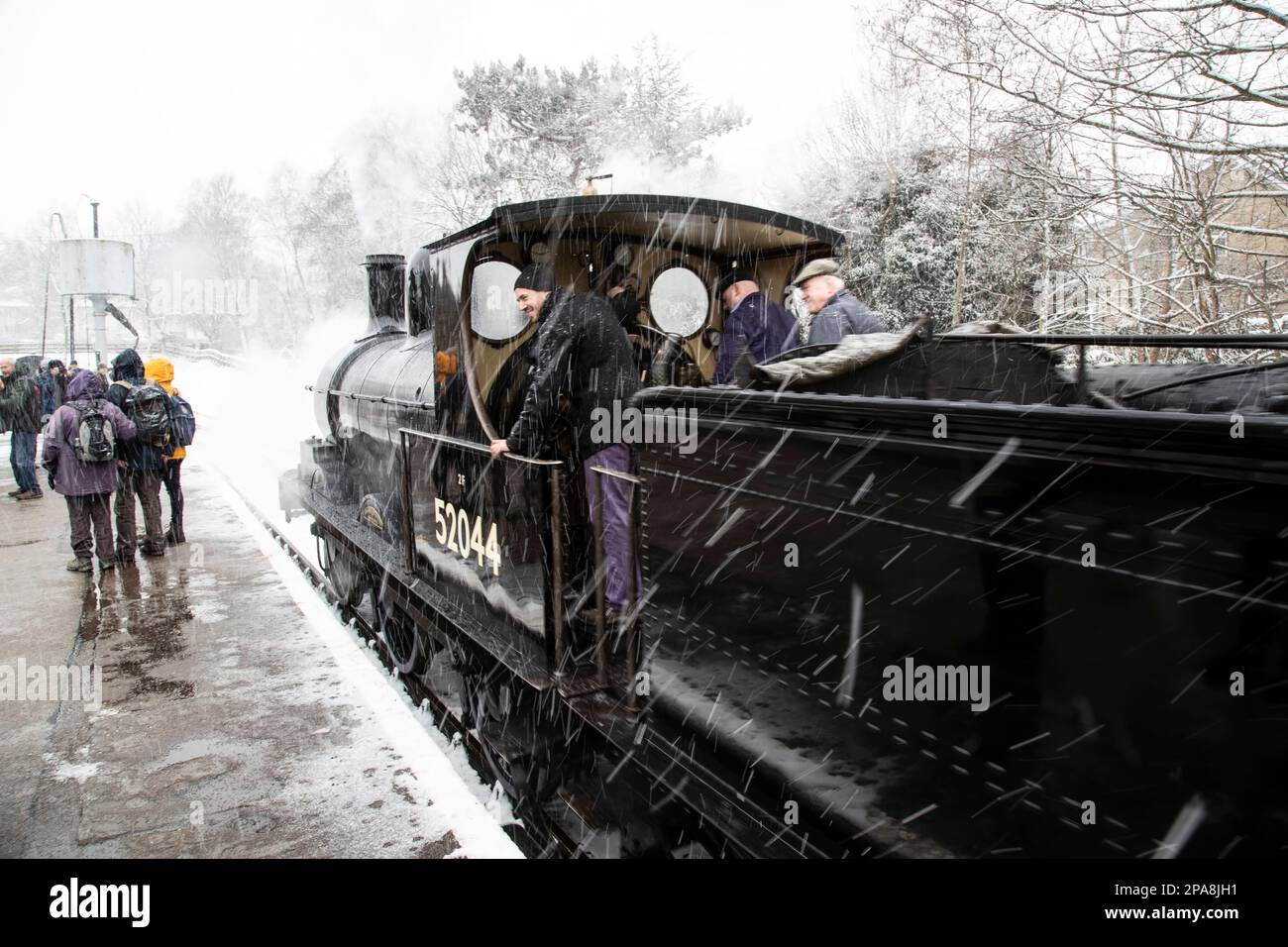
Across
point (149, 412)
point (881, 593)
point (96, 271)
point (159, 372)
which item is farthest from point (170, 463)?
point (881, 593)

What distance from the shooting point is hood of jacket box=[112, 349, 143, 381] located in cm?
725

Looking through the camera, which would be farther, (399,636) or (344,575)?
(344,575)

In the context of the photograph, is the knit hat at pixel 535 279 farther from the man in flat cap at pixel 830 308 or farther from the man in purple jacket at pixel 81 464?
the man in purple jacket at pixel 81 464

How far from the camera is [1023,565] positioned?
1454mm

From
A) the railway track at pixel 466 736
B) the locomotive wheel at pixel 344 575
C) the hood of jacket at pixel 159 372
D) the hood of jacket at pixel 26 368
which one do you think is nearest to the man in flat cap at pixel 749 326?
the railway track at pixel 466 736

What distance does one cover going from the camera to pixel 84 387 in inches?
258

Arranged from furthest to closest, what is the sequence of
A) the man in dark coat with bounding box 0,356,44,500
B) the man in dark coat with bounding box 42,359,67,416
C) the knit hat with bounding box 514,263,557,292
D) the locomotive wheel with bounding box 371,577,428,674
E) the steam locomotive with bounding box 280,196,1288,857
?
the man in dark coat with bounding box 42,359,67,416, the man in dark coat with bounding box 0,356,44,500, the locomotive wheel with bounding box 371,577,428,674, the knit hat with bounding box 514,263,557,292, the steam locomotive with bounding box 280,196,1288,857

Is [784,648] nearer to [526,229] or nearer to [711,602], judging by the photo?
[711,602]

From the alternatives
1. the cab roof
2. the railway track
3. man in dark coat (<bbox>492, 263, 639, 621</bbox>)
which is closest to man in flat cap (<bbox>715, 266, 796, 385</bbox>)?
the cab roof

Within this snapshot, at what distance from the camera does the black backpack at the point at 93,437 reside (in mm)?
6367

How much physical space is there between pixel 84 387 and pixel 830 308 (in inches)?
244

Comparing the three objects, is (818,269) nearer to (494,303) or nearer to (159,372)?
(494,303)

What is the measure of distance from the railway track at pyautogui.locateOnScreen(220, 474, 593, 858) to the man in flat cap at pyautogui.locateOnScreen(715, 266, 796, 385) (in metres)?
2.08

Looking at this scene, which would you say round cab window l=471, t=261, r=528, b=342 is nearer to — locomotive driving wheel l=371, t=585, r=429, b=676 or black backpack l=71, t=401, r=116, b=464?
locomotive driving wheel l=371, t=585, r=429, b=676
